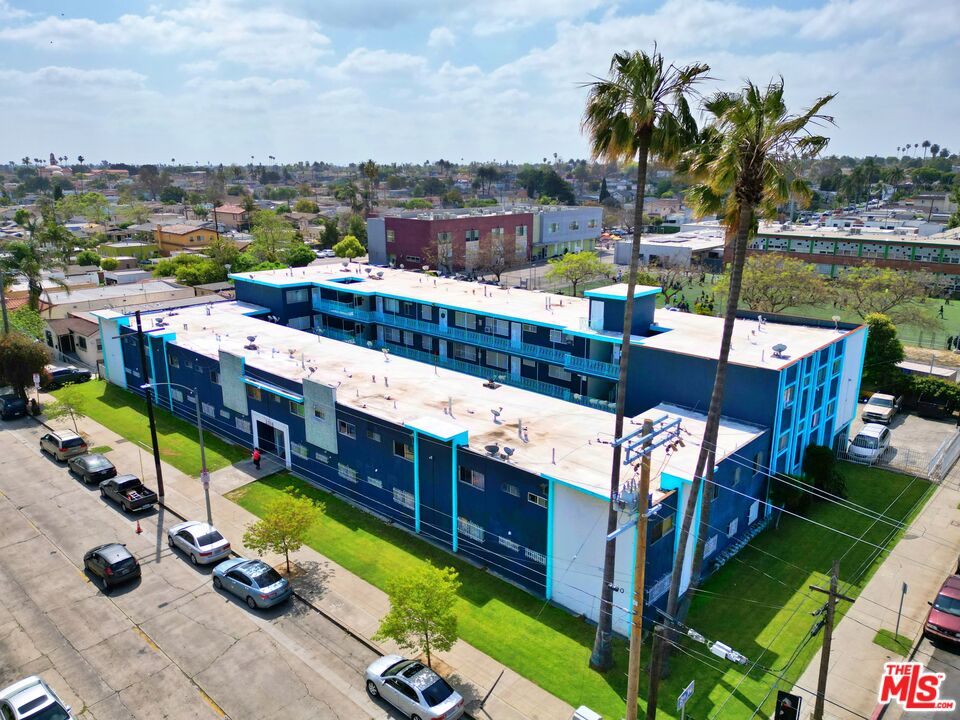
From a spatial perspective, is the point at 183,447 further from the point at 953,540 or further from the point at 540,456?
the point at 953,540

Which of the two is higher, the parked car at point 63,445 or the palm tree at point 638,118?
the palm tree at point 638,118

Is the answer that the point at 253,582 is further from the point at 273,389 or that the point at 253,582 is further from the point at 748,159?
the point at 748,159

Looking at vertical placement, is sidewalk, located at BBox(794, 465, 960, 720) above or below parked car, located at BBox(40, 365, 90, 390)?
below

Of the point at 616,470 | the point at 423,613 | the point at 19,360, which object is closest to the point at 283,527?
the point at 423,613

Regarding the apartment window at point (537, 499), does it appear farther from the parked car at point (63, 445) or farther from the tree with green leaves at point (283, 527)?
the parked car at point (63, 445)

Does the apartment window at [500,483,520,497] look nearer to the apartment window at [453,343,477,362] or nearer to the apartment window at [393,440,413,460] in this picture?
the apartment window at [393,440,413,460]

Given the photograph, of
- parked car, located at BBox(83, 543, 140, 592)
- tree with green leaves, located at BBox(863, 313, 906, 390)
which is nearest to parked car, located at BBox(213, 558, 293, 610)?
parked car, located at BBox(83, 543, 140, 592)

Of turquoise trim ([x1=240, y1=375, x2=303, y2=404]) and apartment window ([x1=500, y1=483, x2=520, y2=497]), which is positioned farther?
turquoise trim ([x1=240, y1=375, x2=303, y2=404])

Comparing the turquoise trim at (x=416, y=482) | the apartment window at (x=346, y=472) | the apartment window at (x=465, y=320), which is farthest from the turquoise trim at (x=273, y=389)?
the apartment window at (x=465, y=320)

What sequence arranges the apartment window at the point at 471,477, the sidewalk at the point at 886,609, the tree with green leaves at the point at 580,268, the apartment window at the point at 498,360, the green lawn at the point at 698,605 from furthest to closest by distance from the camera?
the tree with green leaves at the point at 580,268 → the apartment window at the point at 498,360 → the apartment window at the point at 471,477 → the green lawn at the point at 698,605 → the sidewalk at the point at 886,609
